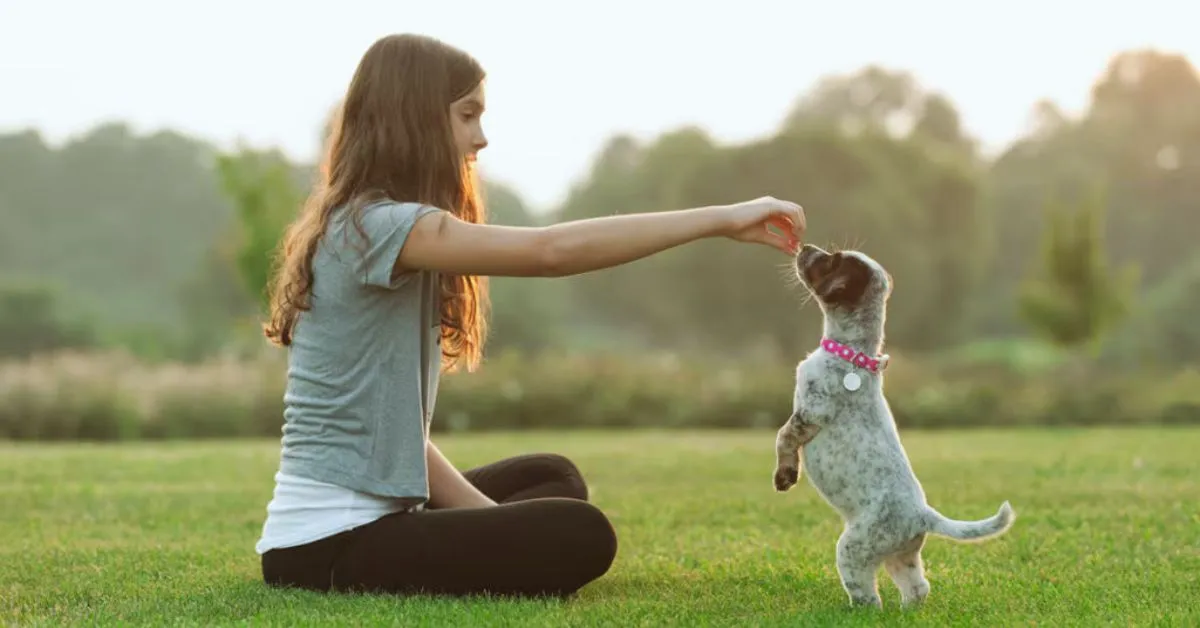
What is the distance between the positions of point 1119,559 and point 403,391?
107 inches

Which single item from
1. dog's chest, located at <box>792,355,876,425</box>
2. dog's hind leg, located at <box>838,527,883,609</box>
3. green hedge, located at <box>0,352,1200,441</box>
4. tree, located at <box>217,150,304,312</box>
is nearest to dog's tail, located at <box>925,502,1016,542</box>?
dog's hind leg, located at <box>838,527,883,609</box>

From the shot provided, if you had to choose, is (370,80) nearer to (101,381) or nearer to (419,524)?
(419,524)

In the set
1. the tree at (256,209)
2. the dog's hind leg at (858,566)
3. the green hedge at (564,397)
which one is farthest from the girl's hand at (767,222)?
the tree at (256,209)

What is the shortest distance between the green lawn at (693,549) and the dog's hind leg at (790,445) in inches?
15.2

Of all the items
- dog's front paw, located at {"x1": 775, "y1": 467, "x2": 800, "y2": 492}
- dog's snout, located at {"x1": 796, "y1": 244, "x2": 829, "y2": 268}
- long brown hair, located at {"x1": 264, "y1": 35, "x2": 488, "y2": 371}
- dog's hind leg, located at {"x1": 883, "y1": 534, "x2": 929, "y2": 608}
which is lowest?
dog's hind leg, located at {"x1": 883, "y1": 534, "x2": 929, "y2": 608}

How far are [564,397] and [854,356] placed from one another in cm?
1280

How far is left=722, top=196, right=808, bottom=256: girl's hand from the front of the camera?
335cm

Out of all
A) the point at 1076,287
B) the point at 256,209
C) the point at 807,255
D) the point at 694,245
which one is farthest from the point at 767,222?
the point at 694,245

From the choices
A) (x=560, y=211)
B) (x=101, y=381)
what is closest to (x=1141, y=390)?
(x=101, y=381)

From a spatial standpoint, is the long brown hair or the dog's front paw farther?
the long brown hair

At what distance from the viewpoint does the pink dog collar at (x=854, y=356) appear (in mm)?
3508

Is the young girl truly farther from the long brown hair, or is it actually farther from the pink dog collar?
the pink dog collar

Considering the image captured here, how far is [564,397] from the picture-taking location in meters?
16.2

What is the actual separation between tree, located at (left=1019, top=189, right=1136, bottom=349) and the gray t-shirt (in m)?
18.8
